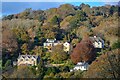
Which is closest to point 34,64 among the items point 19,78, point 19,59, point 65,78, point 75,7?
point 19,59

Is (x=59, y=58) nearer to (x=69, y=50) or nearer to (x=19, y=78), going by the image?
(x=69, y=50)

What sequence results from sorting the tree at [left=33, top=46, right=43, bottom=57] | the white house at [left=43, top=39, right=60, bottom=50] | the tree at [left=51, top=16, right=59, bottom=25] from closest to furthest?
the tree at [left=33, top=46, right=43, bottom=57]
the white house at [left=43, top=39, right=60, bottom=50]
the tree at [left=51, top=16, right=59, bottom=25]

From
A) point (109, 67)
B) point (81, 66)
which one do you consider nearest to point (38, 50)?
point (81, 66)

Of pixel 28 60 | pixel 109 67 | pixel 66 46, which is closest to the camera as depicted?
pixel 109 67

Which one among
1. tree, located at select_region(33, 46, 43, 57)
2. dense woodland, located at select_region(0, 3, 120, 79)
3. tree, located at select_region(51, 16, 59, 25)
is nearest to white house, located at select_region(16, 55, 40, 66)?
dense woodland, located at select_region(0, 3, 120, 79)

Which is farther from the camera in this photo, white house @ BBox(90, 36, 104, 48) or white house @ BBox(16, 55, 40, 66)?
white house @ BBox(90, 36, 104, 48)

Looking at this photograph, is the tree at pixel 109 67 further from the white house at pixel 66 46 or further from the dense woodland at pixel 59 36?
the white house at pixel 66 46

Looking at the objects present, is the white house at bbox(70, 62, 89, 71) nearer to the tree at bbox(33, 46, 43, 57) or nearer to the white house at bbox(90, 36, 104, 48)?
the tree at bbox(33, 46, 43, 57)

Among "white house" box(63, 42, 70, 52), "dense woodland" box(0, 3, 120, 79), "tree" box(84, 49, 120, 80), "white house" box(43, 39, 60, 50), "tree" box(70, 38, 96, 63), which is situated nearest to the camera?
"tree" box(84, 49, 120, 80)

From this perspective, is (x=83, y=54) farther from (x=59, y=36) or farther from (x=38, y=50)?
(x=59, y=36)

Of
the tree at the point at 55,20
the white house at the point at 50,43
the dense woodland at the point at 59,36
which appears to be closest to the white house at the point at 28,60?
the dense woodland at the point at 59,36
